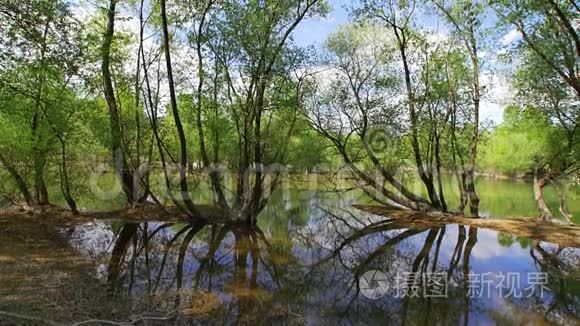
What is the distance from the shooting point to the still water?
696 cm

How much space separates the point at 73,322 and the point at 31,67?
912cm

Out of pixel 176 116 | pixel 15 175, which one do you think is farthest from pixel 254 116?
pixel 15 175

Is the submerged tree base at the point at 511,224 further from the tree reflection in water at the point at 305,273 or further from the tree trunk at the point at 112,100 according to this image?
the tree trunk at the point at 112,100

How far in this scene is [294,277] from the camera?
9.72 meters

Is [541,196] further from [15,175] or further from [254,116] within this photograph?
[15,175]

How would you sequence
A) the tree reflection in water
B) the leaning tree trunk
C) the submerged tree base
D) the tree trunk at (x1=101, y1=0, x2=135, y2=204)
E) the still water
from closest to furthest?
the still water, the tree reflection in water, the submerged tree base, the tree trunk at (x1=101, y1=0, x2=135, y2=204), the leaning tree trunk

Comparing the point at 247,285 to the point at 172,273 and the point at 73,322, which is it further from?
the point at 73,322

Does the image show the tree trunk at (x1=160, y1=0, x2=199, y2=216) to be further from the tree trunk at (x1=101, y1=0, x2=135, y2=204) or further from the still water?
the tree trunk at (x1=101, y1=0, x2=135, y2=204)

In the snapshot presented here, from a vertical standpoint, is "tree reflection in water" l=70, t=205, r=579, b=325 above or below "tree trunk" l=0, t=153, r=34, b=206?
below

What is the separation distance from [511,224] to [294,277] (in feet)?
41.6

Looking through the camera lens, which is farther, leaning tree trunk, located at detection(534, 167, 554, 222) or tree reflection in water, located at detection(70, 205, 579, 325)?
leaning tree trunk, located at detection(534, 167, 554, 222)

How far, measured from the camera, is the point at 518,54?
14945 millimetres

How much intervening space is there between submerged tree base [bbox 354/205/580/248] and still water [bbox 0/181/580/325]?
2.40 ft

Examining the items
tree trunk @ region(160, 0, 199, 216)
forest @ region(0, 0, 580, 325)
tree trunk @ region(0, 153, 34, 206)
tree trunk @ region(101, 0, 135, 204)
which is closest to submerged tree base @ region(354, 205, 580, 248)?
forest @ region(0, 0, 580, 325)
